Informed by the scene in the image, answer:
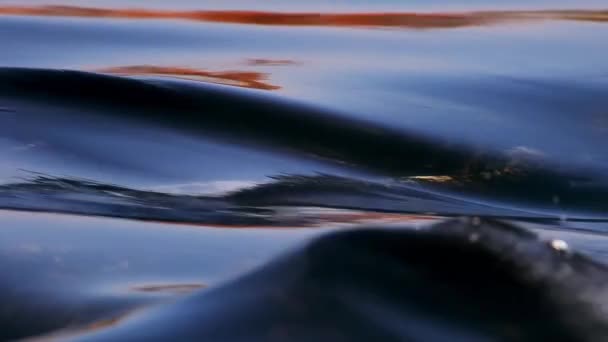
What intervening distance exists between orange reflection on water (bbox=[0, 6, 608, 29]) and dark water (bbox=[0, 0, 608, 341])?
0.04ft

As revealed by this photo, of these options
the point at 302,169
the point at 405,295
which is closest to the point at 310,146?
the point at 302,169

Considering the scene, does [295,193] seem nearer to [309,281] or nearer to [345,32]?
[309,281]

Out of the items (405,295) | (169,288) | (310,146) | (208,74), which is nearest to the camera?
(405,295)

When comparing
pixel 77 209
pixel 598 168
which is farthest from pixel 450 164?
pixel 77 209

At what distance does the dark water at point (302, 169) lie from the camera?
918mm

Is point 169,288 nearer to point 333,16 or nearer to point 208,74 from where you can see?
point 208,74

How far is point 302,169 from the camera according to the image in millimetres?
2064

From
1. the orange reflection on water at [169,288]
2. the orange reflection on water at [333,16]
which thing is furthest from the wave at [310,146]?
the orange reflection on water at [333,16]

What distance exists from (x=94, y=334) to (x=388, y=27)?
2.62 metres

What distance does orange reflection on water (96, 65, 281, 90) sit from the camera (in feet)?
8.57

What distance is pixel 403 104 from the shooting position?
251 cm

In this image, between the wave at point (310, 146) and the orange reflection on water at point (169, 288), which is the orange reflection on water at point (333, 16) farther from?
the orange reflection on water at point (169, 288)

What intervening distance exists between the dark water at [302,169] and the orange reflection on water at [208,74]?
10 millimetres

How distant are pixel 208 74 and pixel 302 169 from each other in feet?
2.43
